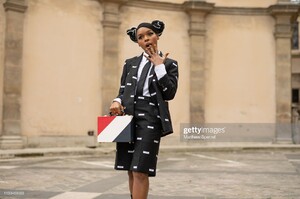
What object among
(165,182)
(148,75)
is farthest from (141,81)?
(165,182)

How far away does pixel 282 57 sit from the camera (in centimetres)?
1673

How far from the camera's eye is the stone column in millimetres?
12781

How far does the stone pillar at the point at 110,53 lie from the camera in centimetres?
1502

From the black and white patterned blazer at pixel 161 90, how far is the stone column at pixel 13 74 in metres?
10.2

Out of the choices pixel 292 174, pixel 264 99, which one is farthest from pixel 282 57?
pixel 292 174

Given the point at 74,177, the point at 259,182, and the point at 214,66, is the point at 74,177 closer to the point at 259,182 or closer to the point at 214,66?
the point at 259,182

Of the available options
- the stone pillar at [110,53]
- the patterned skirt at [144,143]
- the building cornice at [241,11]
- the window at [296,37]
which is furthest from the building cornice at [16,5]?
the window at [296,37]

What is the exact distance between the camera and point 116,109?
3.13 meters

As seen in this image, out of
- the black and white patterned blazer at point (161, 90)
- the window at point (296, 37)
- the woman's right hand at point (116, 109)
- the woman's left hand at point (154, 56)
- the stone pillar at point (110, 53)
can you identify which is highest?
the window at point (296, 37)

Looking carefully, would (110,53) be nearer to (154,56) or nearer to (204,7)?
(204,7)

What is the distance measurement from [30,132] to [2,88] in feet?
5.34

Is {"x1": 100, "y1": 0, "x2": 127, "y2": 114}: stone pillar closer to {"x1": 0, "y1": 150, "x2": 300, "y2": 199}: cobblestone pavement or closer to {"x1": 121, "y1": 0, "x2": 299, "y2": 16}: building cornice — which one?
{"x1": 121, "y1": 0, "x2": 299, "y2": 16}: building cornice

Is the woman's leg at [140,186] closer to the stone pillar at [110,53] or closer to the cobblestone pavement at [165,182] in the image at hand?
the cobblestone pavement at [165,182]

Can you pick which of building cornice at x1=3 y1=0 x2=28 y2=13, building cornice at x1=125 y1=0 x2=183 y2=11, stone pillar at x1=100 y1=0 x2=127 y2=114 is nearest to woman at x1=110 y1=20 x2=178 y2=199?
building cornice at x1=3 y1=0 x2=28 y2=13
